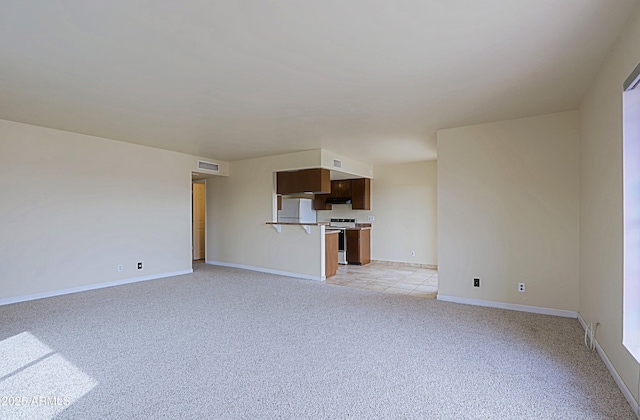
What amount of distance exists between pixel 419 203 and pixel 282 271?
345cm

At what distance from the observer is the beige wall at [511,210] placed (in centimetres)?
361

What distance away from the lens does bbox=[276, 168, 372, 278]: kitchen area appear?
600cm

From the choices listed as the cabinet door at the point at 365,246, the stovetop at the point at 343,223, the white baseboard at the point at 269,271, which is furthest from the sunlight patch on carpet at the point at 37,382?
the stovetop at the point at 343,223

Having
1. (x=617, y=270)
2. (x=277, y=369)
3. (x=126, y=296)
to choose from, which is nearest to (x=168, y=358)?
(x=277, y=369)

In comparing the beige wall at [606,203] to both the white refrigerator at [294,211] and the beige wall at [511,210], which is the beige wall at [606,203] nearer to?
the beige wall at [511,210]

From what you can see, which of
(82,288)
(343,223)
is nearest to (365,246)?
(343,223)

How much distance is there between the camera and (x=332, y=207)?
850 centimetres

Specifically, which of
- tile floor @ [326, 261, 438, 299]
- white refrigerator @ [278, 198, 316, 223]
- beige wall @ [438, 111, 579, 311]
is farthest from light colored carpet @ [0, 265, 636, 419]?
white refrigerator @ [278, 198, 316, 223]

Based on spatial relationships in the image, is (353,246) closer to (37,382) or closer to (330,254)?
(330,254)

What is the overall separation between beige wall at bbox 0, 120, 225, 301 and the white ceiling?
58 cm

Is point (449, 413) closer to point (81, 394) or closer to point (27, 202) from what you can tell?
point (81, 394)

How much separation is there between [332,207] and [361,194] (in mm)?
1090

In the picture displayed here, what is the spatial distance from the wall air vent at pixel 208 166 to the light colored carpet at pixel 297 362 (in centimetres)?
323

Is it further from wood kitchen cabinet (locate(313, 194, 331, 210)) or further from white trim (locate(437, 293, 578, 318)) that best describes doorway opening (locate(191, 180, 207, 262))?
white trim (locate(437, 293, 578, 318))
